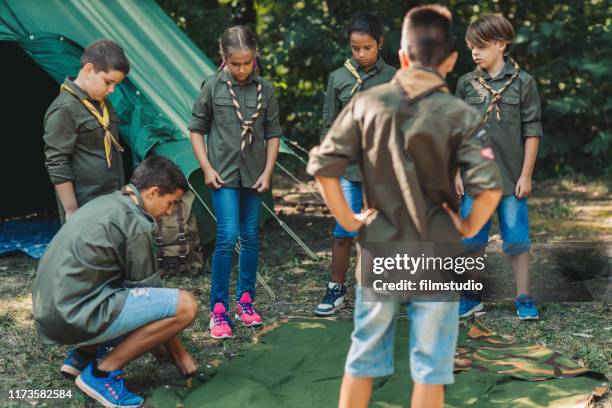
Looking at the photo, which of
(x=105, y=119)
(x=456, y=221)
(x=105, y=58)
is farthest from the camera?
(x=105, y=119)

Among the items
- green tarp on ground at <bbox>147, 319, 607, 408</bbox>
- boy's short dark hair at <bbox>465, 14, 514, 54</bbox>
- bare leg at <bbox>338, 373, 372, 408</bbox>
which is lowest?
green tarp on ground at <bbox>147, 319, 607, 408</bbox>

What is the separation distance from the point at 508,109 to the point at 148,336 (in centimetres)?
219

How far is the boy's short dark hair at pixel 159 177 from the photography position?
3.22m

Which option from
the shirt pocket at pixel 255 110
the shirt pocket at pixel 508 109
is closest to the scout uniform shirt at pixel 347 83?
the shirt pocket at pixel 255 110

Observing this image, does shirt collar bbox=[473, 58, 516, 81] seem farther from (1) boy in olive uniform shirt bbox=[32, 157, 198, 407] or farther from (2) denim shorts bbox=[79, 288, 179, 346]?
(2) denim shorts bbox=[79, 288, 179, 346]

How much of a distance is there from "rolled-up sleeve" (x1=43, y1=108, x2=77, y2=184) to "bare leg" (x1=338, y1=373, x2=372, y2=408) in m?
1.78

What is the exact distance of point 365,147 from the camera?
8.55ft

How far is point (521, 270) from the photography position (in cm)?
429

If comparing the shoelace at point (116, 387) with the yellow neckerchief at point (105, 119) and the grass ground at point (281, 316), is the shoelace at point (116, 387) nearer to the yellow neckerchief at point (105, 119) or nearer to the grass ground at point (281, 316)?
the grass ground at point (281, 316)

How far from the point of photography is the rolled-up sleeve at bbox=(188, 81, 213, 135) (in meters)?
4.08

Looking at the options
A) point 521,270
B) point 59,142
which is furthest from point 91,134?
point 521,270

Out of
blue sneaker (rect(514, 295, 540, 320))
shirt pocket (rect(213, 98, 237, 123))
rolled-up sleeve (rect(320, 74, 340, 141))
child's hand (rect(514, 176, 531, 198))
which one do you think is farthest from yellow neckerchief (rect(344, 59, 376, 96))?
blue sneaker (rect(514, 295, 540, 320))

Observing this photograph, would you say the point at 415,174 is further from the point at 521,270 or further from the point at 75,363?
the point at 521,270

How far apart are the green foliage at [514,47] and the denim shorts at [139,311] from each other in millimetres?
4675
